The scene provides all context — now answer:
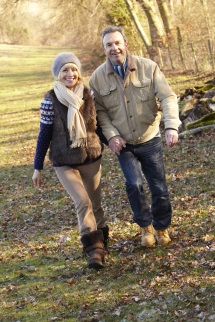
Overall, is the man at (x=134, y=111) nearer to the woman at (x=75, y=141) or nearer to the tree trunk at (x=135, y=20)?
the woman at (x=75, y=141)

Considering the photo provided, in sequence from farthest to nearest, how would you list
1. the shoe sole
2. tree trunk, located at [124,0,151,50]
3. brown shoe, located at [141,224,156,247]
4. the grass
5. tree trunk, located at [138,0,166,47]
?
tree trunk, located at [138,0,166,47]
tree trunk, located at [124,0,151,50]
brown shoe, located at [141,224,156,247]
the shoe sole
the grass

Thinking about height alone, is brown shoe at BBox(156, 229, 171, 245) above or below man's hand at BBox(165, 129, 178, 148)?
below

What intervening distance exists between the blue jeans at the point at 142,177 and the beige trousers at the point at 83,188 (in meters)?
0.39

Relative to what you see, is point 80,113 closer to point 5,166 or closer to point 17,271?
point 17,271

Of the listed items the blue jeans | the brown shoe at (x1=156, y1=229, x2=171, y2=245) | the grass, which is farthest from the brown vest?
the grass

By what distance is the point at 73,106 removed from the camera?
→ 5.86 m

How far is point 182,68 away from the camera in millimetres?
31422

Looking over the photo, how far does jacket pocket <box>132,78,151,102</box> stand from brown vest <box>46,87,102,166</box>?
1.69 ft

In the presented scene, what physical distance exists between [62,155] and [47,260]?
2002mm

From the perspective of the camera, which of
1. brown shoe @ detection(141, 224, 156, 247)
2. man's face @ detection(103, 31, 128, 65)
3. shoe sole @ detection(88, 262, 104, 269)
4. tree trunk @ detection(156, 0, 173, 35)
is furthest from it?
tree trunk @ detection(156, 0, 173, 35)

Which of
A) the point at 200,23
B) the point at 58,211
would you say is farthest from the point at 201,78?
the point at 58,211

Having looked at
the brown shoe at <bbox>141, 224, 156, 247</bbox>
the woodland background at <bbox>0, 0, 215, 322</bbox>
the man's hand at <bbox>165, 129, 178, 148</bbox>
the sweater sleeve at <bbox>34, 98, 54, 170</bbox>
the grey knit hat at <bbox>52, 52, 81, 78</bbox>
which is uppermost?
the grey knit hat at <bbox>52, 52, 81, 78</bbox>

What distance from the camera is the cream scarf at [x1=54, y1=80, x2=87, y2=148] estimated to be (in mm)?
5852

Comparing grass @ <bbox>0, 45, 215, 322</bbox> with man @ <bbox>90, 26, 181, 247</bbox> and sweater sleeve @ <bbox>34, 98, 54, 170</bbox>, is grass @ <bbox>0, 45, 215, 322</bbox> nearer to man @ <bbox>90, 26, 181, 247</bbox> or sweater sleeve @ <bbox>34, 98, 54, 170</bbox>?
man @ <bbox>90, 26, 181, 247</bbox>
